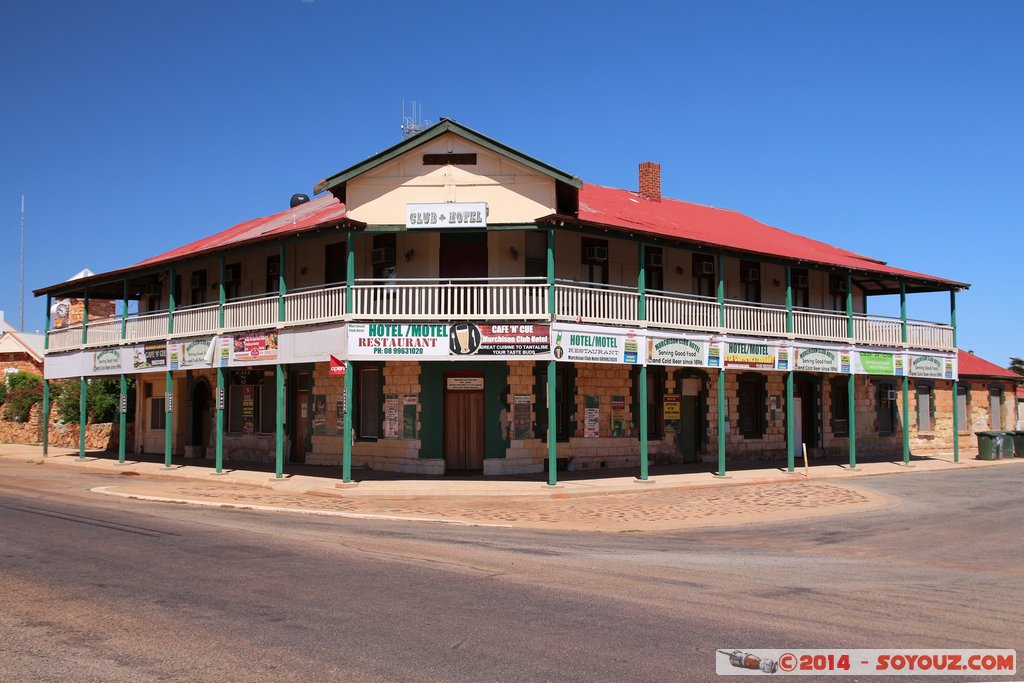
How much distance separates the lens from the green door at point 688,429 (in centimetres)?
2495

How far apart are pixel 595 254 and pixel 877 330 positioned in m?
→ 9.73

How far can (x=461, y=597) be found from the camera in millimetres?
7914

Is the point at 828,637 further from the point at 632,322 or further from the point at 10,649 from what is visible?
the point at 632,322

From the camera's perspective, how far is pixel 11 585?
8172 millimetres

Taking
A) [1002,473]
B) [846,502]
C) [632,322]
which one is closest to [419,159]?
[632,322]

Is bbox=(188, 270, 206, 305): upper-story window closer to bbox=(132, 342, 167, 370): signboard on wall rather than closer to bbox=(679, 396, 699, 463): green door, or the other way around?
bbox=(132, 342, 167, 370): signboard on wall

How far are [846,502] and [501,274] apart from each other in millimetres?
9598

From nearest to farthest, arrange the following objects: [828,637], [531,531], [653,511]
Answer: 1. [828,637]
2. [531,531]
3. [653,511]

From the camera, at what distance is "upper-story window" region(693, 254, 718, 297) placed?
24.6 metres

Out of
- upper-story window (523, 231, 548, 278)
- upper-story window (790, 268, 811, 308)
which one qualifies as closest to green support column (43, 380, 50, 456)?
upper-story window (523, 231, 548, 278)

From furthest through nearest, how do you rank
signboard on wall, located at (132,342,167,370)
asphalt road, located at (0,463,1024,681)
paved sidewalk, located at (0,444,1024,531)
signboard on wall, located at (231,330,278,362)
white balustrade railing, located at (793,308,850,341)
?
1. signboard on wall, located at (132,342,167,370)
2. white balustrade railing, located at (793,308,850,341)
3. signboard on wall, located at (231,330,278,362)
4. paved sidewalk, located at (0,444,1024,531)
5. asphalt road, located at (0,463,1024,681)

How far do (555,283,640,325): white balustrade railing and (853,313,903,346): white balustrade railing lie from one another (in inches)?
339

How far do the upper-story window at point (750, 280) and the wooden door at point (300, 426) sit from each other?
13.8m

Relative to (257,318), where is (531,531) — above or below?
below
